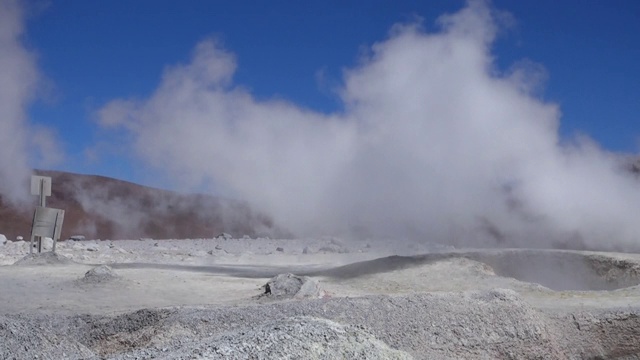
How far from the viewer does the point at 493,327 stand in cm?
587

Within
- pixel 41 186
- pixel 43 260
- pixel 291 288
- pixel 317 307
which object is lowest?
pixel 317 307

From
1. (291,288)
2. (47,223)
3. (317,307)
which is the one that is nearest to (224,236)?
(47,223)

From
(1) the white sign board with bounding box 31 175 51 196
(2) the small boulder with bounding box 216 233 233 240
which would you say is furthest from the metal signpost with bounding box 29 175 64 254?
(2) the small boulder with bounding box 216 233 233 240

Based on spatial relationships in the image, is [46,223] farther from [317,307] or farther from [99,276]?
[317,307]

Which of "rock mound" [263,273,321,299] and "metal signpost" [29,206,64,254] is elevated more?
"metal signpost" [29,206,64,254]

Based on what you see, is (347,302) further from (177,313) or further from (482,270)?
(482,270)

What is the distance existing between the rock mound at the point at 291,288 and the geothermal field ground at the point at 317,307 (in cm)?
2

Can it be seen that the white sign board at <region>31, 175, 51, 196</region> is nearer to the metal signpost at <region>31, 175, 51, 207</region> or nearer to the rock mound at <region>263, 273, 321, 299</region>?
the metal signpost at <region>31, 175, 51, 207</region>

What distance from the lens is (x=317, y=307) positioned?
579cm

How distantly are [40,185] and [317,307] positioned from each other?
8887 mm

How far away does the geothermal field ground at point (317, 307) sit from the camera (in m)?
4.01

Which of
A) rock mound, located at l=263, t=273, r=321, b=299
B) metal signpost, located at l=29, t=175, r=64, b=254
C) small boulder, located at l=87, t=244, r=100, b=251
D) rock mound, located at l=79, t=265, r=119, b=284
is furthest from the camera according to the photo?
small boulder, located at l=87, t=244, r=100, b=251

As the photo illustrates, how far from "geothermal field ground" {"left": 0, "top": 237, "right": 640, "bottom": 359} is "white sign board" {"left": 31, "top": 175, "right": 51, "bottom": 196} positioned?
1421mm

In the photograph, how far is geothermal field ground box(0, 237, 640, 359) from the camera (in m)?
4.01
